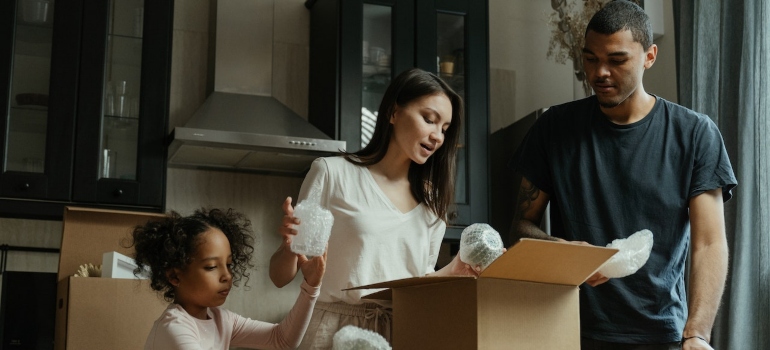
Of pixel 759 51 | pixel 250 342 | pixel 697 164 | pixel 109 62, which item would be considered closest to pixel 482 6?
pixel 759 51

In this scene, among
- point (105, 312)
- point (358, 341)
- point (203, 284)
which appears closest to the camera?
point (358, 341)

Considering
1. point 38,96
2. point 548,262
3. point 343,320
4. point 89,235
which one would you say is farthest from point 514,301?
point 38,96

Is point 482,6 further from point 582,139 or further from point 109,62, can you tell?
point 582,139

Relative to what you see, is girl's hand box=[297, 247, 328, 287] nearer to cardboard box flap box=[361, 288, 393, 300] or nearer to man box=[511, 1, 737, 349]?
cardboard box flap box=[361, 288, 393, 300]

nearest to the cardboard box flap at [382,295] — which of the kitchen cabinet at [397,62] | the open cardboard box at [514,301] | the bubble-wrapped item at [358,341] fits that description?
the open cardboard box at [514,301]

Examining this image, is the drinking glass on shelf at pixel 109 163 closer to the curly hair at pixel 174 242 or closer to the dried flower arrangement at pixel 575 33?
the curly hair at pixel 174 242

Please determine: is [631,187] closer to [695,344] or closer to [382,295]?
[695,344]

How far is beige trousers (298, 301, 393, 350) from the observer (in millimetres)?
1640

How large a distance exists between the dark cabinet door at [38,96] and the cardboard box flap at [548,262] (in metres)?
2.29

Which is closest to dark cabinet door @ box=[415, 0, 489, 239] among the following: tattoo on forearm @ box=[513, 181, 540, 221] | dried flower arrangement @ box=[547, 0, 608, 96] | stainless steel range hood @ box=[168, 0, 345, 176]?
dried flower arrangement @ box=[547, 0, 608, 96]

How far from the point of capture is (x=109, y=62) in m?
3.35

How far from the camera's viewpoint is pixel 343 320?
1.65m

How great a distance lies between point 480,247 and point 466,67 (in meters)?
2.40

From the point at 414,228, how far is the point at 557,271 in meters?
0.45
